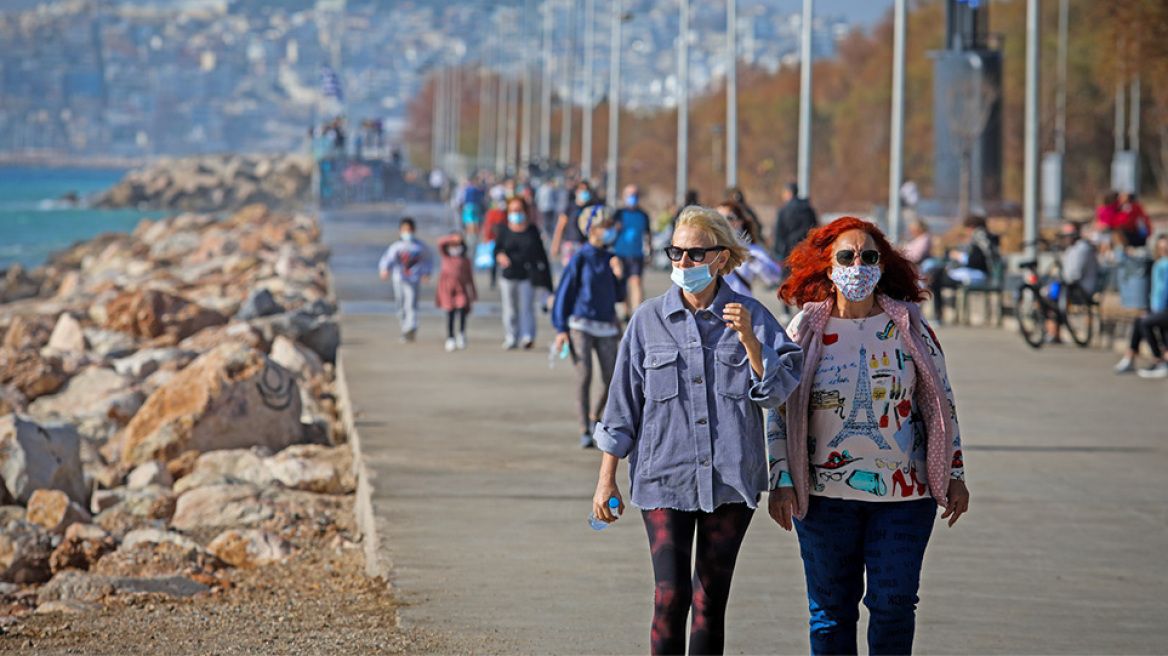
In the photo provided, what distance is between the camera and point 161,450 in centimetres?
1421

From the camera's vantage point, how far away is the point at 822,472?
5543mm

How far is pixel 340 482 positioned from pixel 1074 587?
577cm

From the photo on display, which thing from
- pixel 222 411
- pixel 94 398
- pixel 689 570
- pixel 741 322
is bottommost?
pixel 94 398

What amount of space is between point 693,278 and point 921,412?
33.3 inches

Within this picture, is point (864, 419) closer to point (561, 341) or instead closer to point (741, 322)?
point (741, 322)

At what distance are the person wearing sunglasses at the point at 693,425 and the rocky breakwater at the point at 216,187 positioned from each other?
13404cm

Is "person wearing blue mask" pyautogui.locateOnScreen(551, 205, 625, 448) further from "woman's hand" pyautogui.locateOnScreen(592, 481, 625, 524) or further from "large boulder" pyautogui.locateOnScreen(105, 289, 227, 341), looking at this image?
"large boulder" pyautogui.locateOnScreen(105, 289, 227, 341)

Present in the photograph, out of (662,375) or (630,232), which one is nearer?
(662,375)

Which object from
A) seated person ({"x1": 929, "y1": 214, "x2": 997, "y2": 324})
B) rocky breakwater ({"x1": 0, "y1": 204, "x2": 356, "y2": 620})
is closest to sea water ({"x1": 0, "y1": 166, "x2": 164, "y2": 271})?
rocky breakwater ({"x1": 0, "y1": 204, "x2": 356, "y2": 620})

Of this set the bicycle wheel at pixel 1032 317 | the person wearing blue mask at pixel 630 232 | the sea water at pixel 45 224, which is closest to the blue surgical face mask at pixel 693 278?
the bicycle wheel at pixel 1032 317

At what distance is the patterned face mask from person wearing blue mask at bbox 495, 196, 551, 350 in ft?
42.0

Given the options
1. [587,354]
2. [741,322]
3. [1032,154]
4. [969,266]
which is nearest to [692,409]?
[741,322]

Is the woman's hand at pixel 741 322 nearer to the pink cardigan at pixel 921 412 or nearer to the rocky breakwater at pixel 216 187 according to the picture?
the pink cardigan at pixel 921 412

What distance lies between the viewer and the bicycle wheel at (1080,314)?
66.2ft
